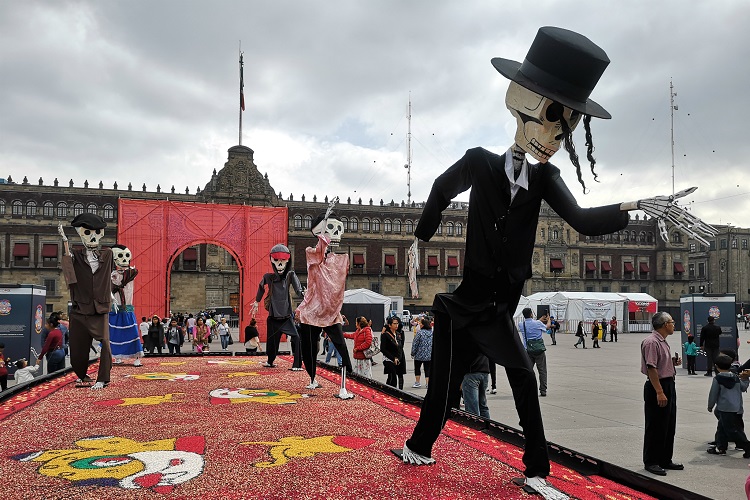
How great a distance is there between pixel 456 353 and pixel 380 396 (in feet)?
10.5

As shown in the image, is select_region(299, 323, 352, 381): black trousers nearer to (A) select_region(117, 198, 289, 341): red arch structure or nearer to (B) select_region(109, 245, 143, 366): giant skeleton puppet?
(B) select_region(109, 245, 143, 366): giant skeleton puppet

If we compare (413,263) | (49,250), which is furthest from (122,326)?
(49,250)

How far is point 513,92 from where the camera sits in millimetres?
3576

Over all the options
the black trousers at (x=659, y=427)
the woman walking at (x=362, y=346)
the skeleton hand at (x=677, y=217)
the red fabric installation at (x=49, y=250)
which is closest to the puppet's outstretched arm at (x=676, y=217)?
the skeleton hand at (x=677, y=217)

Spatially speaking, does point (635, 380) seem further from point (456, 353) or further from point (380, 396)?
point (456, 353)

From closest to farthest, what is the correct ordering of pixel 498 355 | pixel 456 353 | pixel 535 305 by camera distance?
pixel 498 355 → pixel 456 353 → pixel 535 305

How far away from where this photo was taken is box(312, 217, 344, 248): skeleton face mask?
7.31 metres

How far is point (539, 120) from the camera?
11.3 feet

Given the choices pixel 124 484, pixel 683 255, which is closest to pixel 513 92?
pixel 124 484

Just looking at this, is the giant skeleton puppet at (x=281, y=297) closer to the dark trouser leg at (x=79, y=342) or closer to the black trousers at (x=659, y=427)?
the dark trouser leg at (x=79, y=342)

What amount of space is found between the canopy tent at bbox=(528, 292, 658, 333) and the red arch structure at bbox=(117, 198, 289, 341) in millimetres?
18802

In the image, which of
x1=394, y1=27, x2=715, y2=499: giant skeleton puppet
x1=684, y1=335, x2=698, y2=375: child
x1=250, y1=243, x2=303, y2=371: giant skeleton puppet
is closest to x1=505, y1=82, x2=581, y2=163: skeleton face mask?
x1=394, y1=27, x2=715, y2=499: giant skeleton puppet

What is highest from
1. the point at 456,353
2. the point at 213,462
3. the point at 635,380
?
the point at 456,353

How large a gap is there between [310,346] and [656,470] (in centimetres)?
398
